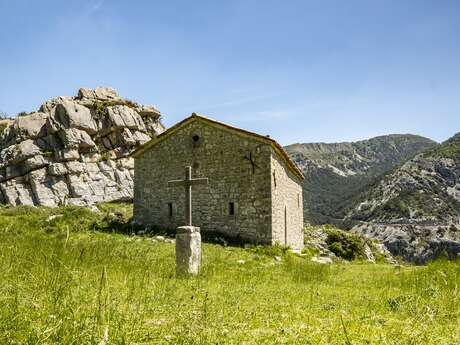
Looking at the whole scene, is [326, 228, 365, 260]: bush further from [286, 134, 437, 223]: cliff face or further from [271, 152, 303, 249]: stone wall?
[286, 134, 437, 223]: cliff face

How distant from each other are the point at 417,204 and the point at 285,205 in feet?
176

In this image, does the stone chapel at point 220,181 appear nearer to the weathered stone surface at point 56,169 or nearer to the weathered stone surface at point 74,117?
the weathered stone surface at point 56,169

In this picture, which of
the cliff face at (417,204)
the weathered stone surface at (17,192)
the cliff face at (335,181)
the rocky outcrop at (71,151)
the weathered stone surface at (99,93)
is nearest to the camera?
the weathered stone surface at (17,192)

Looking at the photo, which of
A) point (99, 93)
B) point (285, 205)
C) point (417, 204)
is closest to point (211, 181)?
point (285, 205)

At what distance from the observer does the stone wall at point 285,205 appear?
1886 cm

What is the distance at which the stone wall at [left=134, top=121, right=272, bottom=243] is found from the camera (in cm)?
1852

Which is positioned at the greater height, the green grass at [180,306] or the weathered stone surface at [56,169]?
the weathered stone surface at [56,169]

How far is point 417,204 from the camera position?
65625 millimetres

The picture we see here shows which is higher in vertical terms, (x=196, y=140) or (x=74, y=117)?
(x=74, y=117)

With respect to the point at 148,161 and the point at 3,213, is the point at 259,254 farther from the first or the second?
the point at 3,213

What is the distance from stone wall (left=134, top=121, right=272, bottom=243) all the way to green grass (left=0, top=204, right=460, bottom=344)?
8.99m

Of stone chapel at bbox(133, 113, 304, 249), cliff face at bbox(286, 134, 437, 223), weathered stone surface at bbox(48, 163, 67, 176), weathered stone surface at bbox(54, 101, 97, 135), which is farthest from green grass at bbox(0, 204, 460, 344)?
cliff face at bbox(286, 134, 437, 223)

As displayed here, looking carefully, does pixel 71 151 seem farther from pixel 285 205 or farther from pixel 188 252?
pixel 188 252

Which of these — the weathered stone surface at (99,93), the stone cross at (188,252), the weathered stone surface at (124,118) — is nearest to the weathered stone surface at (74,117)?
the weathered stone surface at (124,118)
